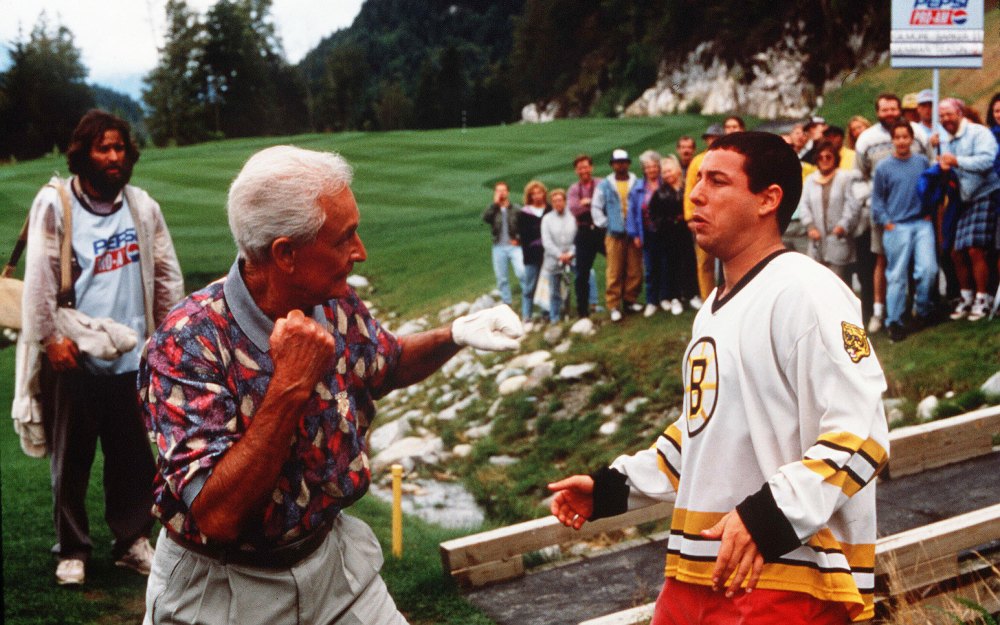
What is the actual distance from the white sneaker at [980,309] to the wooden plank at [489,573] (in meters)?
5.22

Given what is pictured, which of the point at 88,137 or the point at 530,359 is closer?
the point at 88,137

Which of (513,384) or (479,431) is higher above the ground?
(513,384)

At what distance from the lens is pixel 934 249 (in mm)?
9492

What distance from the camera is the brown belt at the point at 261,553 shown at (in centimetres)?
258

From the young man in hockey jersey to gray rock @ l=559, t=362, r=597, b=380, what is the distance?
8.32 metres

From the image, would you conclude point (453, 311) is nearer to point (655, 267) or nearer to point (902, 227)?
point (655, 267)

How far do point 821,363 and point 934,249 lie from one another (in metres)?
7.65

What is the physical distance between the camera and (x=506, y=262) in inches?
570

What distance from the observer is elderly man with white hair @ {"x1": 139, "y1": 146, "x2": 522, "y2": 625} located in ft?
7.74

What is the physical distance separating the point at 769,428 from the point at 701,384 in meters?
0.21

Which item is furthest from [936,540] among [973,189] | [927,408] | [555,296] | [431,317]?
[431,317]

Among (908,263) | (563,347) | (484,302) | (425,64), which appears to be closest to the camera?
(908,263)

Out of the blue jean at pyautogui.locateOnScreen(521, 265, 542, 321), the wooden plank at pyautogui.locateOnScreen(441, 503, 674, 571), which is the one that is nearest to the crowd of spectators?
the blue jean at pyautogui.locateOnScreen(521, 265, 542, 321)

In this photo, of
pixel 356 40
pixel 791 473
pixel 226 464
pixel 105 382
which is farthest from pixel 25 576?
pixel 356 40
